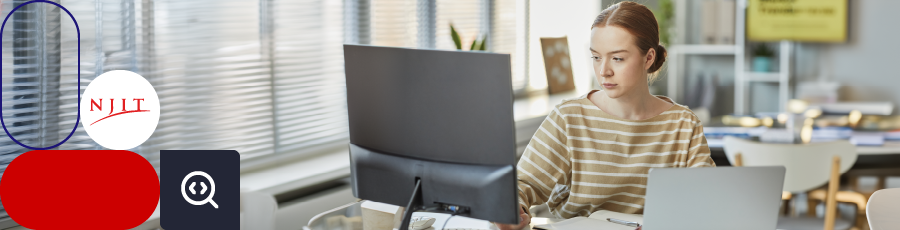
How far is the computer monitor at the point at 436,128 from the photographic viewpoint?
43.4 inches

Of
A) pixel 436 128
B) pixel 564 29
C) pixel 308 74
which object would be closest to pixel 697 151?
pixel 436 128

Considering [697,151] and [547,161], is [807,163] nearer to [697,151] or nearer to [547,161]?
[697,151]

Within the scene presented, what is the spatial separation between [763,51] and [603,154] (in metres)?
3.82

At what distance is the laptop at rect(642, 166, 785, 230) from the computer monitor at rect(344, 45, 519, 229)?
24 cm

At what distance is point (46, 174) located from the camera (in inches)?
70.7

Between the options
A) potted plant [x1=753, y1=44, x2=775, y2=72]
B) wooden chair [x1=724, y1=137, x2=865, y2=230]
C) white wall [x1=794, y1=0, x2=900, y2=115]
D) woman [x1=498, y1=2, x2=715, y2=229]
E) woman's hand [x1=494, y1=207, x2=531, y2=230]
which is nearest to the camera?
woman's hand [x1=494, y1=207, x2=531, y2=230]

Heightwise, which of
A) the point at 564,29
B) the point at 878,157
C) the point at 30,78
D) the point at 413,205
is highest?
the point at 564,29

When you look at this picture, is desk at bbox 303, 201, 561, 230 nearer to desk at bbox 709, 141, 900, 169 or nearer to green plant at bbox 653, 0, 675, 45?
desk at bbox 709, 141, 900, 169

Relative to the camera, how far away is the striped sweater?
4.98ft

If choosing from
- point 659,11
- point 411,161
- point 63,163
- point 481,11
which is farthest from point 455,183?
point 659,11

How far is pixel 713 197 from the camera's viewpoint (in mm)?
1151

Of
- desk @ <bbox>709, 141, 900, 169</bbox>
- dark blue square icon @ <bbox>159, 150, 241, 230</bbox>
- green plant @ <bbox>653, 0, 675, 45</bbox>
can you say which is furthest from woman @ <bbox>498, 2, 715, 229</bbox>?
green plant @ <bbox>653, 0, 675, 45</bbox>

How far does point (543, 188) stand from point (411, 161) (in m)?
0.44

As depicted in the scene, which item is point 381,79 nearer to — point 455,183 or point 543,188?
point 455,183
